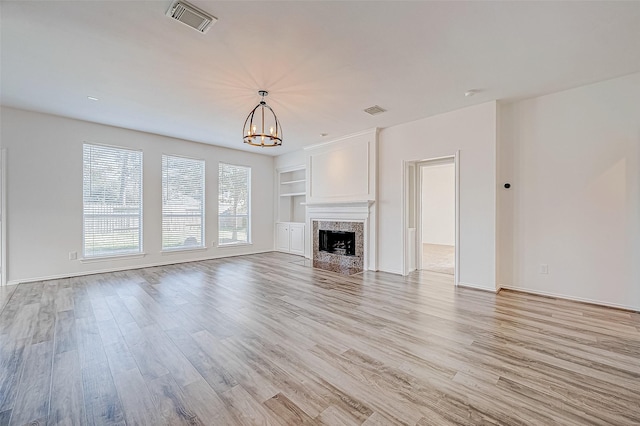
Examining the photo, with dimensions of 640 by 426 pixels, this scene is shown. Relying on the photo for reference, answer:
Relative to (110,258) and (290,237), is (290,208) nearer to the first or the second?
(290,237)

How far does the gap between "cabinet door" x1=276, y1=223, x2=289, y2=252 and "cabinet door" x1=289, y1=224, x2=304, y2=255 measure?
190mm

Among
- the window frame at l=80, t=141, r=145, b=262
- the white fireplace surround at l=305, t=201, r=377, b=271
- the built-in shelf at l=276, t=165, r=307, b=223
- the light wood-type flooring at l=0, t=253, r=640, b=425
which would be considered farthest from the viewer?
the built-in shelf at l=276, t=165, r=307, b=223

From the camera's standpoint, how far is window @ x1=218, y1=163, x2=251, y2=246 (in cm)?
702

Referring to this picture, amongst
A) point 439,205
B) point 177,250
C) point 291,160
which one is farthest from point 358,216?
point 439,205

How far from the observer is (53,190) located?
469cm

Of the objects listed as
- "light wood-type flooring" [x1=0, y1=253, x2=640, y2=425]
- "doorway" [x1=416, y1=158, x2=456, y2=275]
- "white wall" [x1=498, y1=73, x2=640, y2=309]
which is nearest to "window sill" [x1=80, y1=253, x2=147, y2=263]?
"light wood-type flooring" [x1=0, y1=253, x2=640, y2=425]

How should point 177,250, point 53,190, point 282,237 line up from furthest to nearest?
point 282,237, point 177,250, point 53,190

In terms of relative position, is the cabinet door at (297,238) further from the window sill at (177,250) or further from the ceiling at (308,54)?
the ceiling at (308,54)

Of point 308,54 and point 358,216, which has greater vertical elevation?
point 308,54

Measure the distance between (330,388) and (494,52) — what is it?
355 centimetres

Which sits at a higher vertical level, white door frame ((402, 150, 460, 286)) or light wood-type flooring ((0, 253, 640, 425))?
white door frame ((402, 150, 460, 286))

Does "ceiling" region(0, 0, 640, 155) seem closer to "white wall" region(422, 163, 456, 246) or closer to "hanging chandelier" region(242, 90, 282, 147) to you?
"hanging chandelier" region(242, 90, 282, 147)

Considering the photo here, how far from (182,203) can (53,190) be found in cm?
218

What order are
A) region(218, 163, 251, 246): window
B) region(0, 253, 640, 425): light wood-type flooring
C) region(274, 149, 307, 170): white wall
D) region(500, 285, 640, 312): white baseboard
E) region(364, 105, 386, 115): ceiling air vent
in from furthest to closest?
region(274, 149, 307, 170): white wall, region(218, 163, 251, 246): window, region(364, 105, 386, 115): ceiling air vent, region(500, 285, 640, 312): white baseboard, region(0, 253, 640, 425): light wood-type flooring
